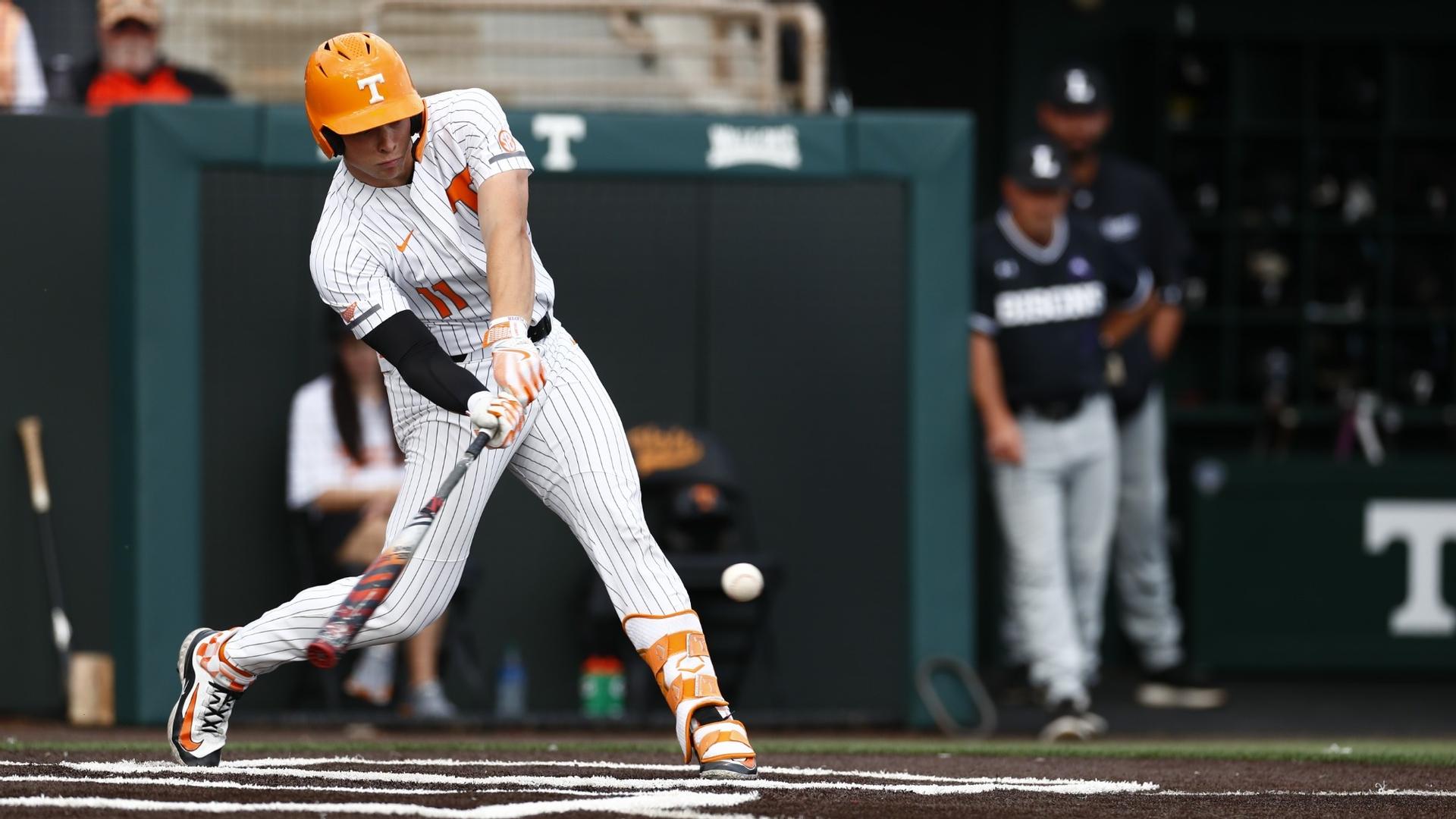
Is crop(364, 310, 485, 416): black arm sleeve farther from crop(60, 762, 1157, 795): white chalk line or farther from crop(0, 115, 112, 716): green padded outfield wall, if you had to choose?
crop(0, 115, 112, 716): green padded outfield wall

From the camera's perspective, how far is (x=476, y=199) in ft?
15.3

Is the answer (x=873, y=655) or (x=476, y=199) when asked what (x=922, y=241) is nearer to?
(x=873, y=655)

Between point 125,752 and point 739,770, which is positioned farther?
point 125,752

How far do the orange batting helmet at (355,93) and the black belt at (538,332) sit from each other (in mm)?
515

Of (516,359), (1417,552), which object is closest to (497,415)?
(516,359)

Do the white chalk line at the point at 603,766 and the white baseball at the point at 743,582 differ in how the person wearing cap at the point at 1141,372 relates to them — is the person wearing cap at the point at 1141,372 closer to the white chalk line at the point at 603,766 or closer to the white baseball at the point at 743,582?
the white chalk line at the point at 603,766

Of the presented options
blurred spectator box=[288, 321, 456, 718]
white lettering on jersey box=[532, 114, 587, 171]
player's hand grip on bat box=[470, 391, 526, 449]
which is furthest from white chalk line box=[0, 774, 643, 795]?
white lettering on jersey box=[532, 114, 587, 171]

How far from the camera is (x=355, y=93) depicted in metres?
4.54

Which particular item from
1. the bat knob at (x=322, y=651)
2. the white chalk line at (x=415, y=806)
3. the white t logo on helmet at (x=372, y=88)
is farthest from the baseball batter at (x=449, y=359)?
the white chalk line at (x=415, y=806)

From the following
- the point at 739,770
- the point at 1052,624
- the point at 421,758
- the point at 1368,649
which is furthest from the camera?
the point at 1368,649

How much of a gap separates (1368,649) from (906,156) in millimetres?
3286

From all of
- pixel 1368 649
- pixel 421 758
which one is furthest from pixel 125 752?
pixel 1368 649

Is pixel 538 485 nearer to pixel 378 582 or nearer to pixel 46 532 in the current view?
pixel 378 582

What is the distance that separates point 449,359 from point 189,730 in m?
1.09
